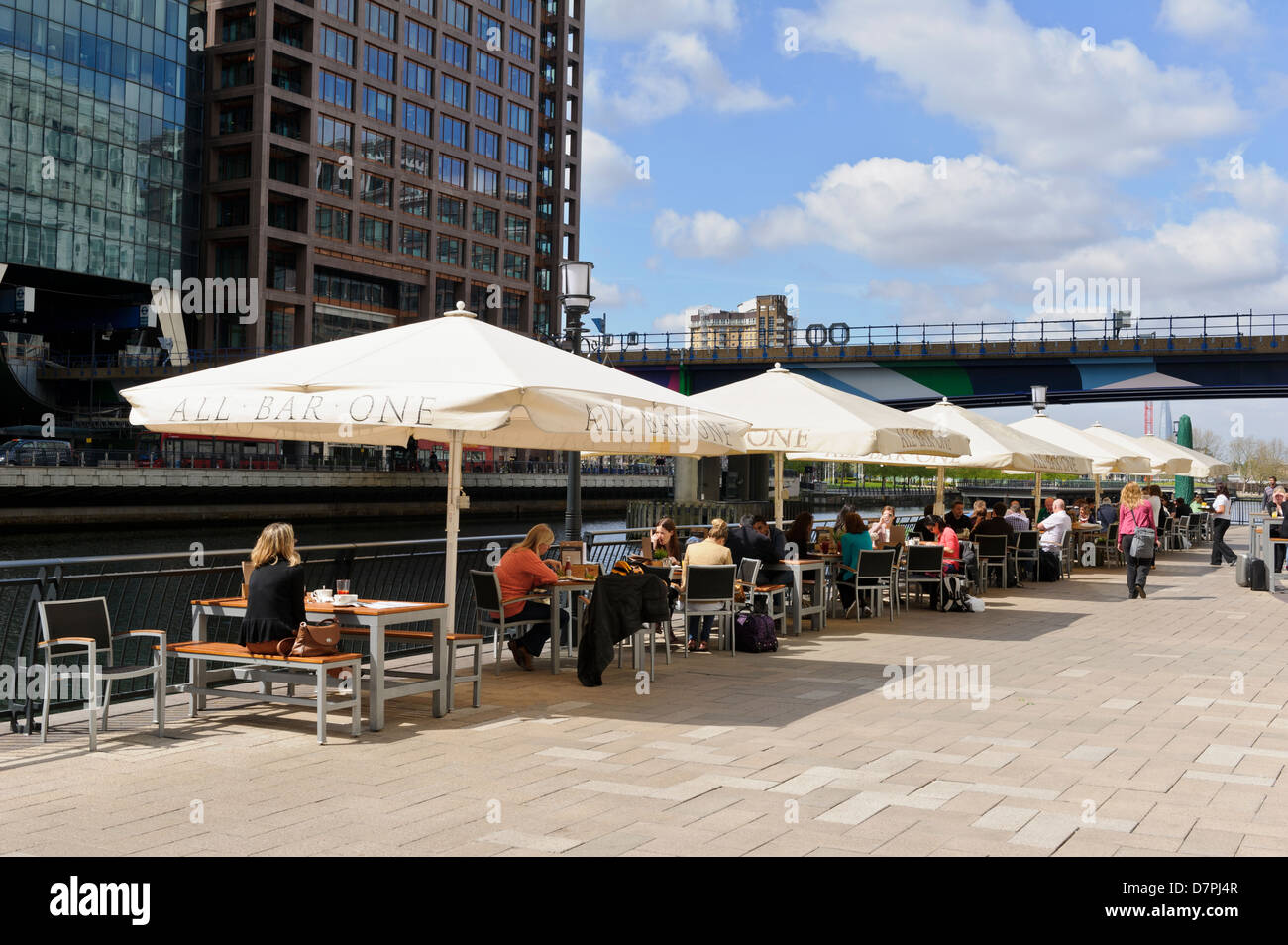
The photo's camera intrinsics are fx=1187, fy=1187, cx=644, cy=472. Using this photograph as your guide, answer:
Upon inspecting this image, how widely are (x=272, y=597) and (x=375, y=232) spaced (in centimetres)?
6943

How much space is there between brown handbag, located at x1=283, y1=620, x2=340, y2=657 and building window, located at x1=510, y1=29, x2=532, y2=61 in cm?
8373

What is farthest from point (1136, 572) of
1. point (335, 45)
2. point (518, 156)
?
point (518, 156)

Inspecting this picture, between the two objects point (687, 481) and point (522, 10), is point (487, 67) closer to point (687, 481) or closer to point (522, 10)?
point (522, 10)

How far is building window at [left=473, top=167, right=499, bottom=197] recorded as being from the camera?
82000 mm

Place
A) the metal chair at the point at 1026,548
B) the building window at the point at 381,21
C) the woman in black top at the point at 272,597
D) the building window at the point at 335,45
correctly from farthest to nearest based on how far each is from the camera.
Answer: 1. the building window at the point at 381,21
2. the building window at the point at 335,45
3. the metal chair at the point at 1026,548
4. the woman in black top at the point at 272,597

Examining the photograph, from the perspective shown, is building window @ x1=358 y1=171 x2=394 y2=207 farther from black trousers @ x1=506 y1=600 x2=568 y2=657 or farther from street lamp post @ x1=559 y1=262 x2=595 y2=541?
black trousers @ x1=506 y1=600 x2=568 y2=657

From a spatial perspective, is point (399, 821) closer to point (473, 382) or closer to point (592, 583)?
point (473, 382)

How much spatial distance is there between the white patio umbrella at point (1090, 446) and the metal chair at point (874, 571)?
32.7 ft

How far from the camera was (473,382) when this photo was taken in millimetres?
7590

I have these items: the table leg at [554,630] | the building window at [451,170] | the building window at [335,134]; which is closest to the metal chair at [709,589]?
the table leg at [554,630]

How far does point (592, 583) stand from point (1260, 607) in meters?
11.5

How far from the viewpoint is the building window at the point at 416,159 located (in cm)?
7594

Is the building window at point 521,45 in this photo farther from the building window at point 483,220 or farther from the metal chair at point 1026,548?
the metal chair at point 1026,548

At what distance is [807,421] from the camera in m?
13.2
